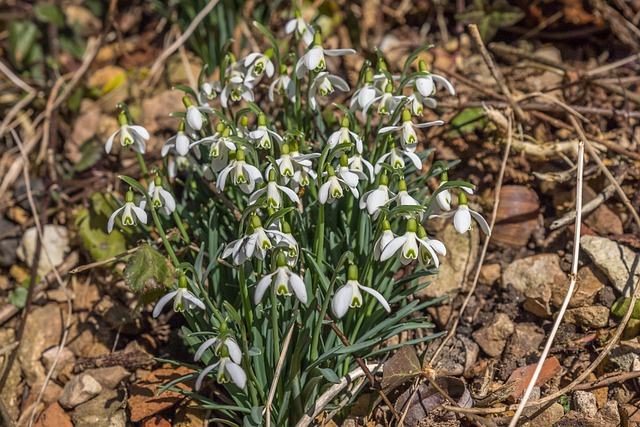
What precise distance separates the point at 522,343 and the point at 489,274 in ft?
1.09

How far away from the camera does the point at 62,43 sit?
11.8 feet

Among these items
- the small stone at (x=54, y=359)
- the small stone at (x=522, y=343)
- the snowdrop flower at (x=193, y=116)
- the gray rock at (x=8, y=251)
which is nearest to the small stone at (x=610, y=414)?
the small stone at (x=522, y=343)

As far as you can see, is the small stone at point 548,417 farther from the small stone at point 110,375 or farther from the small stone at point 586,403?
the small stone at point 110,375

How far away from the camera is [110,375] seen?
220 centimetres

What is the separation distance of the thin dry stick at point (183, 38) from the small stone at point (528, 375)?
2198 mm

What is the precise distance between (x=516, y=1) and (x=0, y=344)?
2.82m

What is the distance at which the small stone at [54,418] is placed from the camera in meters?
2.11

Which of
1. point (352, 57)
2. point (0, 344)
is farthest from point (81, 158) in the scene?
point (352, 57)

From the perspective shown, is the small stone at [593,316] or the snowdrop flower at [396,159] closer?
the snowdrop flower at [396,159]

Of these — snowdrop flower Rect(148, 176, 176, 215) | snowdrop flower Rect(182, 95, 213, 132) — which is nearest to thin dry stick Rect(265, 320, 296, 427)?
snowdrop flower Rect(148, 176, 176, 215)

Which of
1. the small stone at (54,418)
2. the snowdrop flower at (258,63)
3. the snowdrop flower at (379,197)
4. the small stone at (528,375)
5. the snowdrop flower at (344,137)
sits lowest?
the small stone at (54,418)

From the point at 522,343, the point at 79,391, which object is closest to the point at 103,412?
the point at 79,391

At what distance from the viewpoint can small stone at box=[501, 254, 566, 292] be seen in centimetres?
223

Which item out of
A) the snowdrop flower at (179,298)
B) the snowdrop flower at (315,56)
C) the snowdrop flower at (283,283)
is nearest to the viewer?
the snowdrop flower at (283,283)
